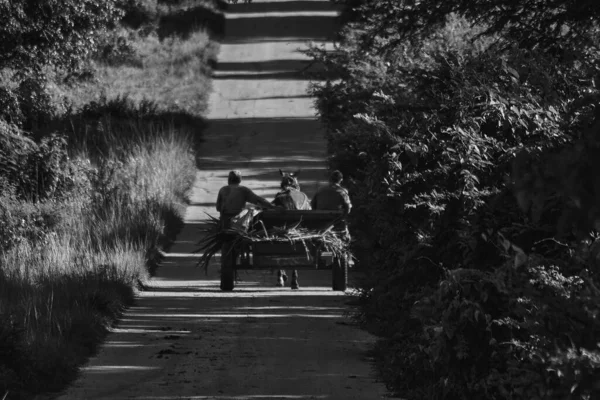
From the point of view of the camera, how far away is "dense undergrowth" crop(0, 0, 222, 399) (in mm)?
12281

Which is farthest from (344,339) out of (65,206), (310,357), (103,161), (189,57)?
(189,57)

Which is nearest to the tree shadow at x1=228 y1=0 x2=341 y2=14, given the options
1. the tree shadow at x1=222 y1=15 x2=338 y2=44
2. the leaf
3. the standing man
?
the tree shadow at x1=222 y1=15 x2=338 y2=44

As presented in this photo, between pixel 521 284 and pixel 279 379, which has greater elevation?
pixel 521 284

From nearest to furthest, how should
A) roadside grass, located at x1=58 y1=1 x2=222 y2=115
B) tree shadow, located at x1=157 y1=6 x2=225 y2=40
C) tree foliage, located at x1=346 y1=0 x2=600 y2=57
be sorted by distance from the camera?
tree foliage, located at x1=346 y1=0 x2=600 y2=57 < roadside grass, located at x1=58 y1=1 x2=222 y2=115 < tree shadow, located at x1=157 y1=6 x2=225 y2=40

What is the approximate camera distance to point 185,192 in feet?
89.8

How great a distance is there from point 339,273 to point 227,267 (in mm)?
1626

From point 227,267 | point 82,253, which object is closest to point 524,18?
point 227,267

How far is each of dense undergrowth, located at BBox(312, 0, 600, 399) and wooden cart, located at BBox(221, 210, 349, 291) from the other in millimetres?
3680

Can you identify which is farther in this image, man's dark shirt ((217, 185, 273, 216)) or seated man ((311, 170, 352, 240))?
seated man ((311, 170, 352, 240))

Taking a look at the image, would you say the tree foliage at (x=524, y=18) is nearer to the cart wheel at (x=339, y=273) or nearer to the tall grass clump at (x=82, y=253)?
the tall grass clump at (x=82, y=253)

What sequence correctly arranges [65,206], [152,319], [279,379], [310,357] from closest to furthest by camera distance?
[279,379]
[310,357]
[152,319]
[65,206]

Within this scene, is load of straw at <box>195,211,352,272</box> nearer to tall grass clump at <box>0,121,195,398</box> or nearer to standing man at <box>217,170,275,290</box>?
standing man at <box>217,170,275,290</box>

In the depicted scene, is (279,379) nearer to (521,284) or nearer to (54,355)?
(54,355)

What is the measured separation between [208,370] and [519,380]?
17.0 feet
